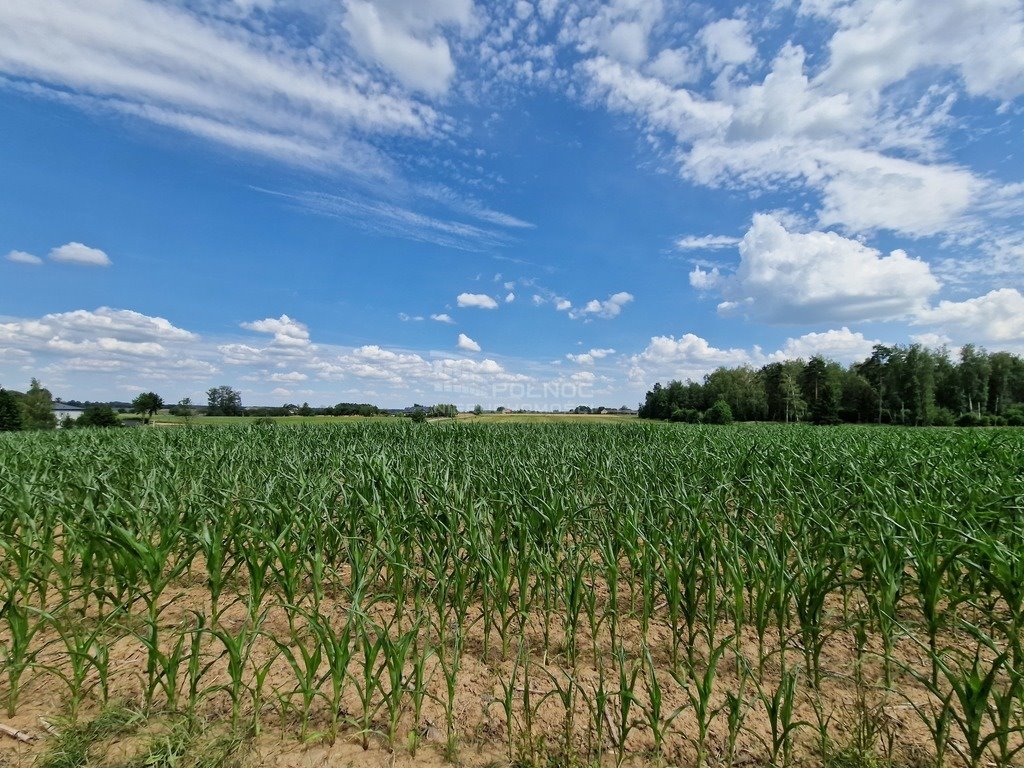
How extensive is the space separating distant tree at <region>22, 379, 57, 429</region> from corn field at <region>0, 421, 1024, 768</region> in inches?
2694

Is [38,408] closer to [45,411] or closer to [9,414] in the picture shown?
[45,411]

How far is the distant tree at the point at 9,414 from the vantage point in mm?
44062

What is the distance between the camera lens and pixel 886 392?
66375mm

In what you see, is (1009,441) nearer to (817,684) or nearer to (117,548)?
(817,684)

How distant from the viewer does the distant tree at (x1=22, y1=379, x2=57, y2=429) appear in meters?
52.1

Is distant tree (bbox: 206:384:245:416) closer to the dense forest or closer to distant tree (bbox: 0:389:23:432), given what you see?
distant tree (bbox: 0:389:23:432)

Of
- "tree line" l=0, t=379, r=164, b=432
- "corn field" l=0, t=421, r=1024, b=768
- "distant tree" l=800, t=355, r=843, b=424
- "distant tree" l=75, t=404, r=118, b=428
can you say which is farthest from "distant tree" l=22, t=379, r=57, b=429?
"distant tree" l=800, t=355, r=843, b=424

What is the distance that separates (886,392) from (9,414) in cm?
10713

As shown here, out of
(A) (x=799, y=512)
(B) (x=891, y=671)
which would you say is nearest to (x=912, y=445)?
(A) (x=799, y=512)

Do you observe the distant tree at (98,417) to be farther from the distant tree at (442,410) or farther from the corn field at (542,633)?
the corn field at (542,633)

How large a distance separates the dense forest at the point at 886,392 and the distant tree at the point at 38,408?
266 ft

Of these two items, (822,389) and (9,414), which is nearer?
(9,414)

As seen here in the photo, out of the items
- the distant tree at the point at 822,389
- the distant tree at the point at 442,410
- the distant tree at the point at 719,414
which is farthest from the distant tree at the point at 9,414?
the distant tree at the point at 822,389

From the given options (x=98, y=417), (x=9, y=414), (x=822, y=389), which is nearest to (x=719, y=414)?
(x=822, y=389)
